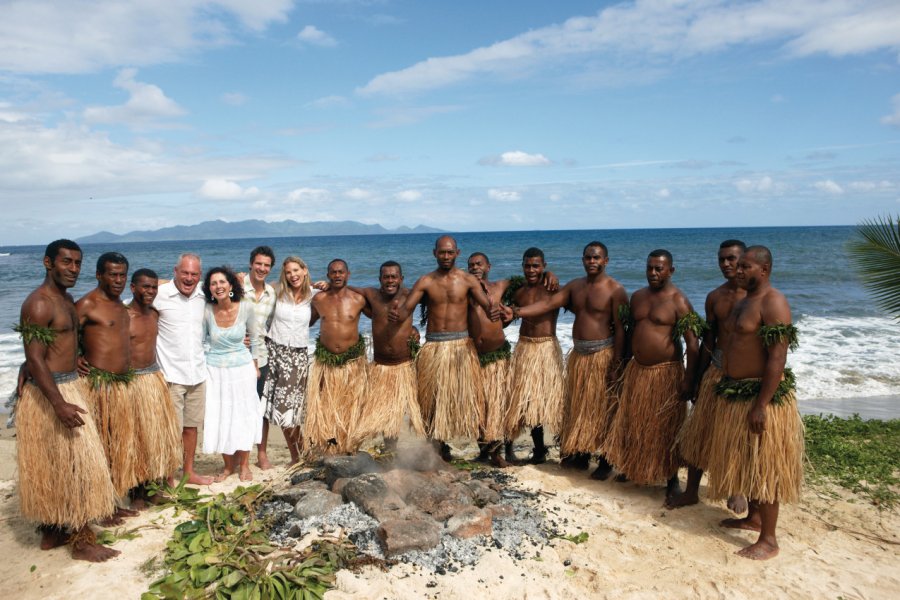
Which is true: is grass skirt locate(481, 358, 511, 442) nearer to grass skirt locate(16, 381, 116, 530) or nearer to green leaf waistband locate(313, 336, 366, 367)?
green leaf waistband locate(313, 336, 366, 367)

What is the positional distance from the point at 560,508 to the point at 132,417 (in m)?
2.78

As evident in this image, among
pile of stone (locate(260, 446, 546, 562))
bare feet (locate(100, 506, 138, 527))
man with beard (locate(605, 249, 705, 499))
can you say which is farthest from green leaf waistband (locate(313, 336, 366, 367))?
man with beard (locate(605, 249, 705, 499))

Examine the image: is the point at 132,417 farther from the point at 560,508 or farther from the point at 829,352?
the point at 829,352

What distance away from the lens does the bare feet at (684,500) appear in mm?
4156

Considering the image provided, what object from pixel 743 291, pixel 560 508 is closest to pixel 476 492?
pixel 560 508

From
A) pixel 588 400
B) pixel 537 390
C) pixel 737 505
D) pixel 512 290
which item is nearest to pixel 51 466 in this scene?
pixel 537 390

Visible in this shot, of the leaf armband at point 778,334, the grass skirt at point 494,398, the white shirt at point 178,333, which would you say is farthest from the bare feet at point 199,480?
the leaf armband at point 778,334

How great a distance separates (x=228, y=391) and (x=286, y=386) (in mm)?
433

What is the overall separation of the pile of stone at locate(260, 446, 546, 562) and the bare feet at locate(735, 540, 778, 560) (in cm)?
116

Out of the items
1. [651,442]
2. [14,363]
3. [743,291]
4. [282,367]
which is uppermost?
[743,291]

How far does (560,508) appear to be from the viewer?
407 centimetres

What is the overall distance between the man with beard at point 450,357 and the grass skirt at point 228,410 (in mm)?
1313

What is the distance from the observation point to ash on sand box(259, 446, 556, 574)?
331cm

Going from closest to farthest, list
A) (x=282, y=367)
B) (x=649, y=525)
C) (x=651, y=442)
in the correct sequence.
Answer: (x=649, y=525) < (x=651, y=442) < (x=282, y=367)
